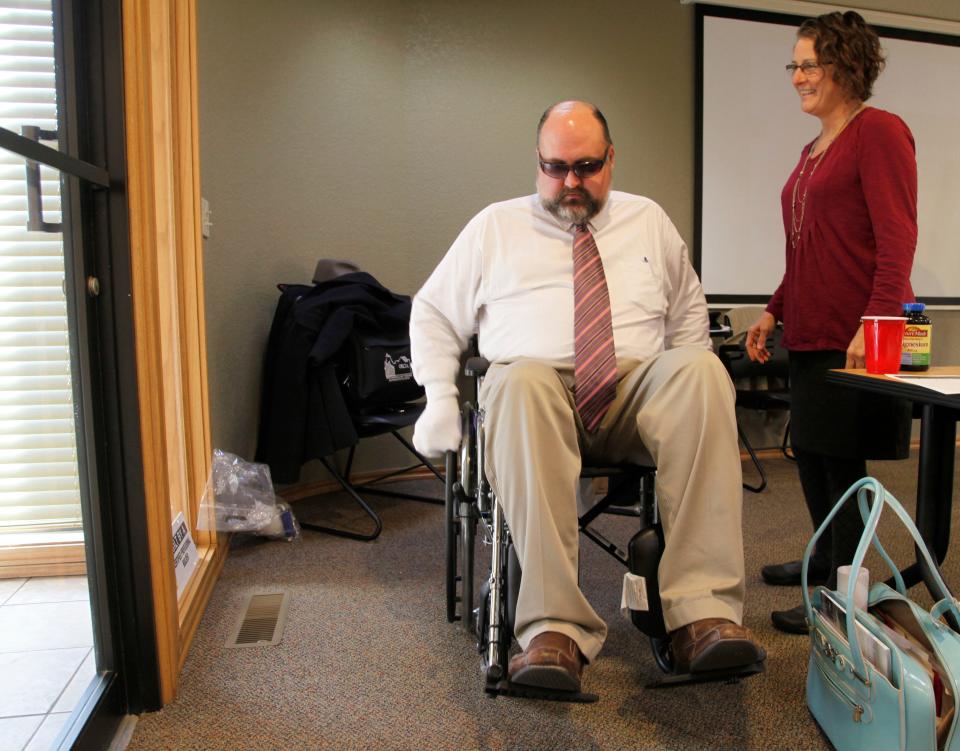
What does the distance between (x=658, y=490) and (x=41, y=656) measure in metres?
1.32

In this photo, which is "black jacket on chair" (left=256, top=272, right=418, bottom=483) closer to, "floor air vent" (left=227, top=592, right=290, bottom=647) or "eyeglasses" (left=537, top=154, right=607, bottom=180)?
"floor air vent" (left=227, top=592, right=290, bottom=647)

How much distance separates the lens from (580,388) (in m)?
A: 1.41

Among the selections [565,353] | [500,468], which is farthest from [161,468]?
[565,353]

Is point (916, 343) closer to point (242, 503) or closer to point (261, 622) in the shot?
point (261, 622)

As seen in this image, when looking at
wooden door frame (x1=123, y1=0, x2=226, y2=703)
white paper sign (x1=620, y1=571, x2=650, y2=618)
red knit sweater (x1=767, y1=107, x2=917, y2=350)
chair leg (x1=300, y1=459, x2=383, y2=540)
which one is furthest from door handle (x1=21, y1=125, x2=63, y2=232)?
red knit sweater (x1=767, y1=107, x2=917, y2=350)

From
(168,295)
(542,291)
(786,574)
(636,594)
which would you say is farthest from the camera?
(786,574)

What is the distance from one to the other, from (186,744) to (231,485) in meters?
1.11

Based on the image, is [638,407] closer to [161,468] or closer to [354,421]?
[161,468]

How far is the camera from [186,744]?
124cm

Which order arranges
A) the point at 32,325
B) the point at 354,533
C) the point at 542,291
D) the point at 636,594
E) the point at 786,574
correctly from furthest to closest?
the point at 354,533 < the point at 786,574 < the point at 542,291 < the point at 32,325 < the point at 636,594

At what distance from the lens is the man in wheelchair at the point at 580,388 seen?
1146mm

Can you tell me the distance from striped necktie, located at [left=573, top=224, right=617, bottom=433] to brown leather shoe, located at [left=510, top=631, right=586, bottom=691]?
44 centimetres

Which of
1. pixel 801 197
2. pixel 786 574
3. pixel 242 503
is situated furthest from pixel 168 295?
pixel 786 574

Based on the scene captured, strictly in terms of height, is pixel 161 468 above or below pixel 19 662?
above
